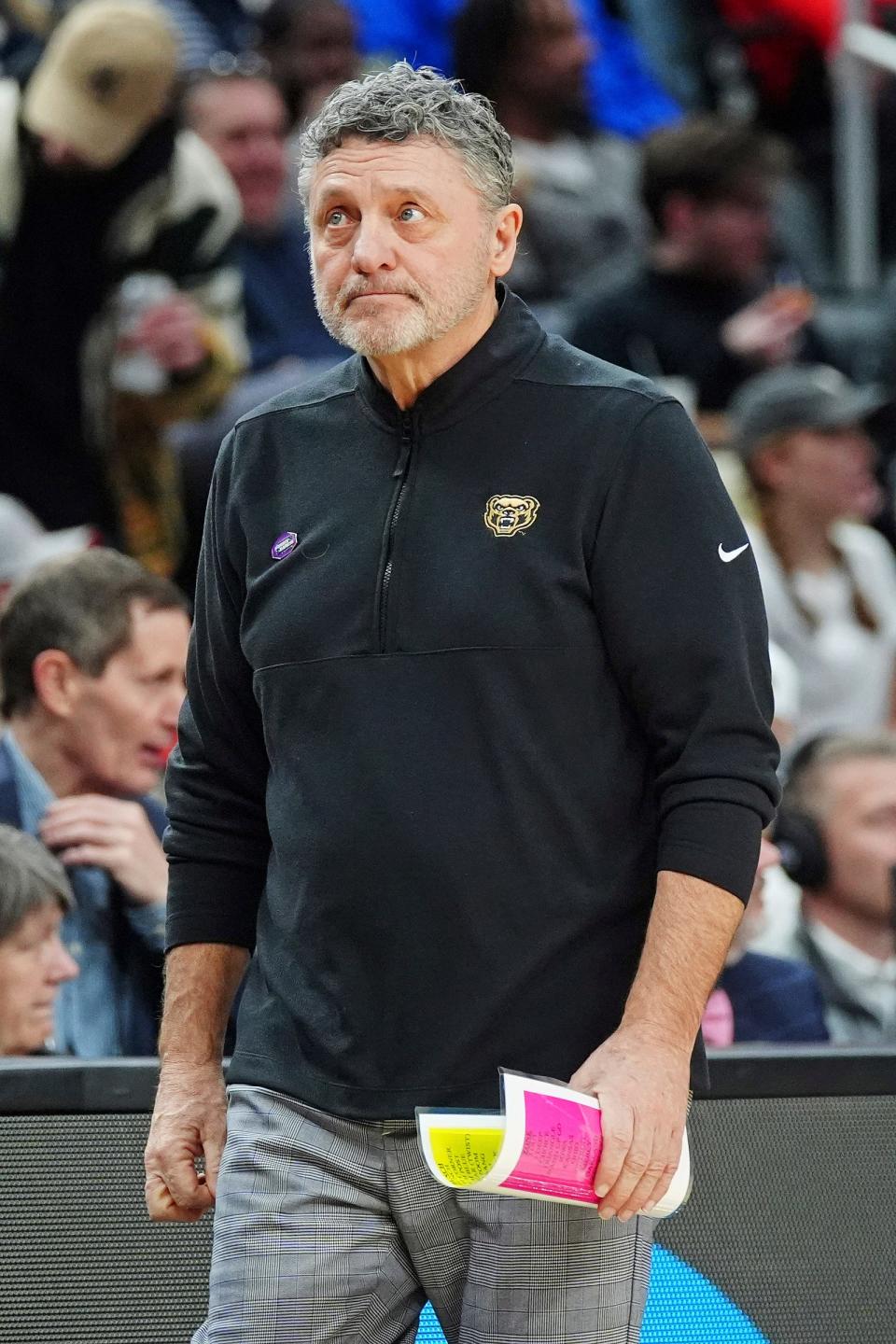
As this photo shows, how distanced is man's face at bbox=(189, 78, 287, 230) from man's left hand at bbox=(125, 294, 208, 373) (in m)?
0.93

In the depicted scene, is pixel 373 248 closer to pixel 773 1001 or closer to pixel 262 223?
pixel 773 1001

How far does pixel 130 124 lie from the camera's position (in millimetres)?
5082

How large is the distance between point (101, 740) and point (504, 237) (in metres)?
1.81

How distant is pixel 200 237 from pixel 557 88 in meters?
2.21

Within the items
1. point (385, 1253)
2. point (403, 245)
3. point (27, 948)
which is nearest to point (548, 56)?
point (27, 948)

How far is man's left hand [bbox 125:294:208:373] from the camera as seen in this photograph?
5.24 meters

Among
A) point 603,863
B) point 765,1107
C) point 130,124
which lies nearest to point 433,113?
point 603,863

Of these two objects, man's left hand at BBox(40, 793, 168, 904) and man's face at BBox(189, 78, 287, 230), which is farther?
man's face at BBox(189, 78, 287, 230)

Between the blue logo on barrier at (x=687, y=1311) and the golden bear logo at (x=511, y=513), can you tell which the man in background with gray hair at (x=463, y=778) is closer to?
the golden bear logo at (x=511, y=513)

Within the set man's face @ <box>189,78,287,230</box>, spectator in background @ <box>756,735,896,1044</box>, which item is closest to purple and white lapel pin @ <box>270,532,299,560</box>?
spectator in background @ <box>756,735,896,1044</box>

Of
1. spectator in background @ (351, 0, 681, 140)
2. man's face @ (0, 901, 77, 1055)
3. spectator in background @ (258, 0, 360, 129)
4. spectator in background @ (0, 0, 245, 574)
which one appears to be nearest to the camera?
man's face @ (0, 901, 77, 1055)

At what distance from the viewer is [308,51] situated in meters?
6.76

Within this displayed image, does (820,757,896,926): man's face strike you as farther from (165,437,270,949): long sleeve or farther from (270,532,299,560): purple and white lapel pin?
(270,532,299,560): purple and white lapel pin

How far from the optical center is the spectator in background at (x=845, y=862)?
14.6ft
